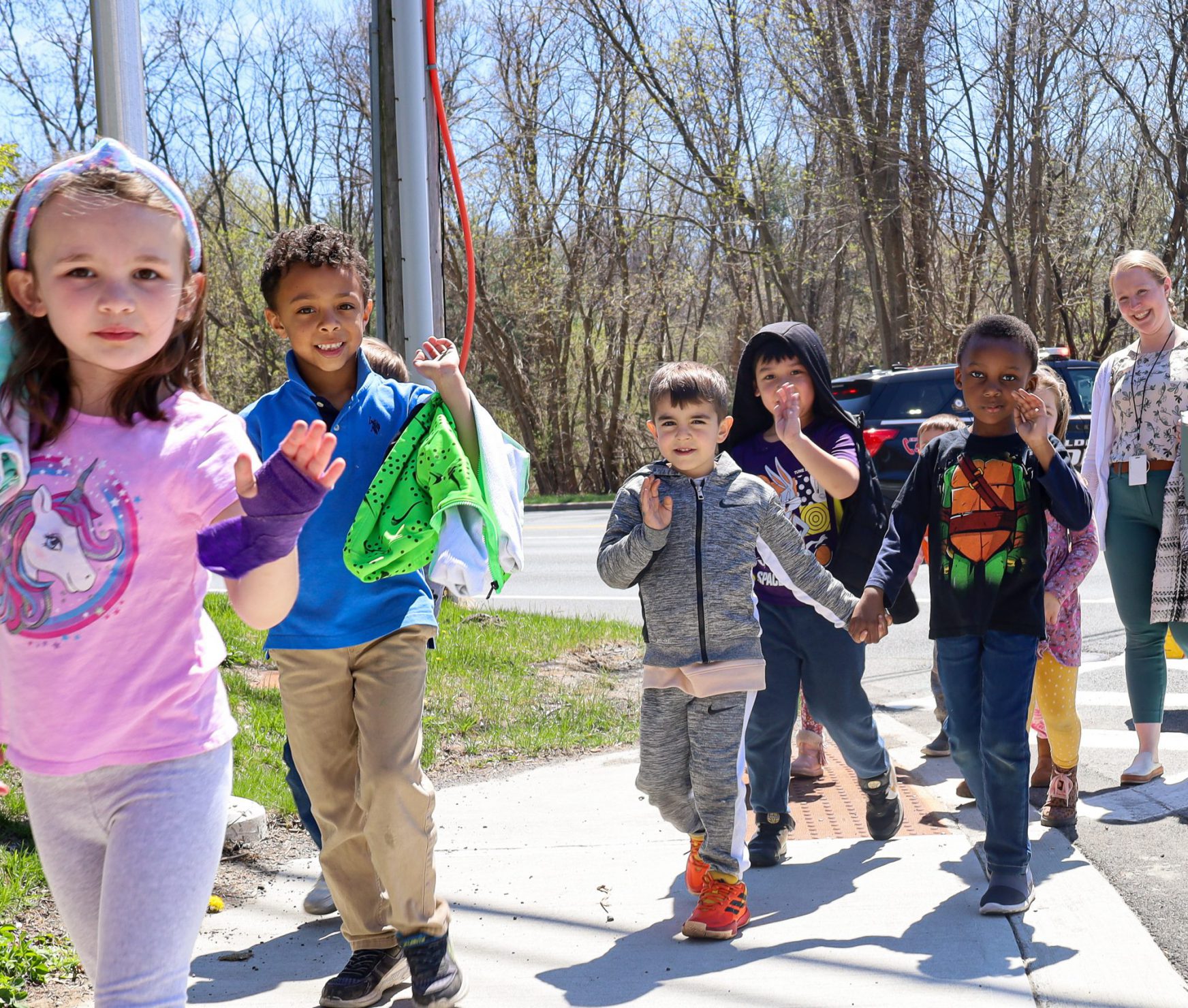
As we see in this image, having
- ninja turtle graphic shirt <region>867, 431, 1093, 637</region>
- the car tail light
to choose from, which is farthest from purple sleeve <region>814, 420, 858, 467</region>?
the car tail light

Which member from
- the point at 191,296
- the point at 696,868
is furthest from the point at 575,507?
the point at 191,296

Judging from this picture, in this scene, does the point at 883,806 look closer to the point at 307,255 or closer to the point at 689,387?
the point at 689,387

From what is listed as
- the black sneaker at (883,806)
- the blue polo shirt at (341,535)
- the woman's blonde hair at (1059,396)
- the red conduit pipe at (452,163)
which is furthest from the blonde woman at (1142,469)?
the blue polo shirt at (341,535)

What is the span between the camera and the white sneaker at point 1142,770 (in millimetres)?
5371

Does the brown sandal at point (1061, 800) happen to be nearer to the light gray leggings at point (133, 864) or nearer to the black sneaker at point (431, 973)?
the black sneaker at point (431, 973)

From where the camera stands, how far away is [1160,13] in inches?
896

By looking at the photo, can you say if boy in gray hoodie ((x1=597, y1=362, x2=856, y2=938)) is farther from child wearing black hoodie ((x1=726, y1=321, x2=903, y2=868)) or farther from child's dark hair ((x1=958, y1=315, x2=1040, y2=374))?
child's dark hair ((x1=958, y1=315, x2=1040, y2=374))

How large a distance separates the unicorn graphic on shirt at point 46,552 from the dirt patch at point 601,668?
5.36m

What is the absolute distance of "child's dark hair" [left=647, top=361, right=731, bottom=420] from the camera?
12.7 ft

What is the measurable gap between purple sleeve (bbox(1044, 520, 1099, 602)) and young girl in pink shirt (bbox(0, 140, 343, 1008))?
357 centimetres

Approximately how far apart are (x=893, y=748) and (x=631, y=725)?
136 cm

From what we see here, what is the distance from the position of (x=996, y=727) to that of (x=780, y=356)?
59.4 inches

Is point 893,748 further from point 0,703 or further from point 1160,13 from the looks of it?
point 1160,13

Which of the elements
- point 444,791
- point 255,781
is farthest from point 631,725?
point 255,781
